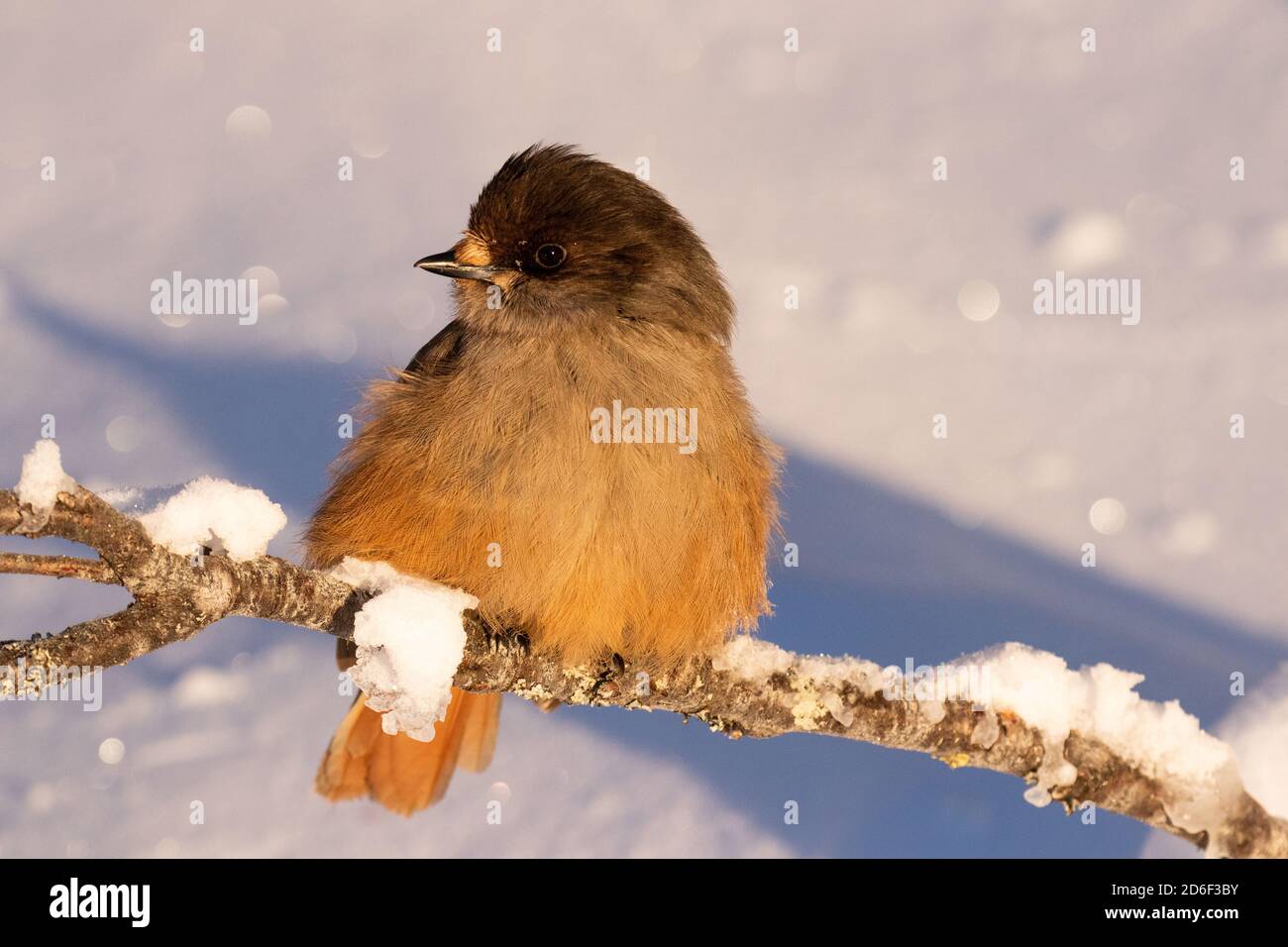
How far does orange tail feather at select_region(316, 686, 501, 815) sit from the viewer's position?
221 inches

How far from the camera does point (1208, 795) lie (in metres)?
4.80

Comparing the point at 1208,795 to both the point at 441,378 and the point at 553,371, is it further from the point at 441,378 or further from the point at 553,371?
the point at 441,378

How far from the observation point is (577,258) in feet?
15.2

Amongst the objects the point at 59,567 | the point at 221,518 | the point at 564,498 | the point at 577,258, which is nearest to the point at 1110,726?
the point at 564,498

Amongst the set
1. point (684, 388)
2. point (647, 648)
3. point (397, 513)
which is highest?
point (684, 388)

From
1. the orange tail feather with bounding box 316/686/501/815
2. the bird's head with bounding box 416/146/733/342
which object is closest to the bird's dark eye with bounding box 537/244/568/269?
the bird's head with bounding box 416/146/733/342

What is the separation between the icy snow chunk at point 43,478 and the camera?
2742 millimetres

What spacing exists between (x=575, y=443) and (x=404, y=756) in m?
2.45

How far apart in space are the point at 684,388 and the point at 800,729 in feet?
5.08

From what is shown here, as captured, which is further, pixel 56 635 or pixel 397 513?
pixel 397 513

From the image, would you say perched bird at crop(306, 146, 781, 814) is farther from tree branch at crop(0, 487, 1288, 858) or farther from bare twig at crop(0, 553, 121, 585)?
bare twig at crop(0, 553, 121, 585)

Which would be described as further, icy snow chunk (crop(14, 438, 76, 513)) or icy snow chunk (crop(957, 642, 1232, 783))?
icy snow chunk (crop(957, 642, 1232, 783))

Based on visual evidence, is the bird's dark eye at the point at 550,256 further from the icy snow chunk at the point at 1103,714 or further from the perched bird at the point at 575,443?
the icy snow chunk at the point at 1103,714

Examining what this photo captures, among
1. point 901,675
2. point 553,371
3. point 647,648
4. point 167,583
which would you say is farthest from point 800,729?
point 167,583
